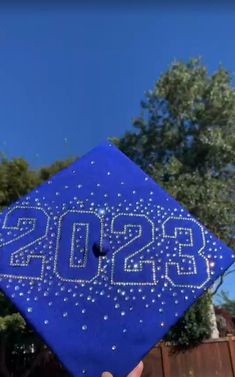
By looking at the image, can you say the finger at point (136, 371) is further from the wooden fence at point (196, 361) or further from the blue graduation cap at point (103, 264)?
the wooden fence at point (196, 361)

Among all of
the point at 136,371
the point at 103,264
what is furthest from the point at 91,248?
the point at 136,371

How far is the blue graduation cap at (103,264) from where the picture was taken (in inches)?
54.7

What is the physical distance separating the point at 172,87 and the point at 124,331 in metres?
12.0

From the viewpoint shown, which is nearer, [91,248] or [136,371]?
[136,371]

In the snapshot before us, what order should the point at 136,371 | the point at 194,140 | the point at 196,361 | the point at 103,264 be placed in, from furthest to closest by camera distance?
the point at 194,140 < the point at 196,361 < the point at 103,264 < the point at 136,371

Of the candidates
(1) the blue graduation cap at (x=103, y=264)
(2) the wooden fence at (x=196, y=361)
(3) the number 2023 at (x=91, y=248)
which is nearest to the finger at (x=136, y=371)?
(1) the blue graduation cap at (x=103, y=264)

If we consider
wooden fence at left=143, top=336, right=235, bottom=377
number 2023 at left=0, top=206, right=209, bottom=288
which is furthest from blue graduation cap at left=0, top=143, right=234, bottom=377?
wooden fence at left=143, top=336, right=235, bottom=377

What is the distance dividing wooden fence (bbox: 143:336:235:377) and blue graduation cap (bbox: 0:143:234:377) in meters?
8.56

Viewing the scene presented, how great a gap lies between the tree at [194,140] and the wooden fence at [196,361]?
10.3 ft

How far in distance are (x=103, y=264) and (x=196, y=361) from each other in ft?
30.3

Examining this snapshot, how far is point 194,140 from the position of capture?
12.8m

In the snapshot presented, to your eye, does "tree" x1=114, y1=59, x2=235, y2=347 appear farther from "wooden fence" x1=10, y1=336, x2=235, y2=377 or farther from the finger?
the finger

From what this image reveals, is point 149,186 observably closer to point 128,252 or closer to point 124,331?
point 128,252

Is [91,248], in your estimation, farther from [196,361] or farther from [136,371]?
[196,361]
